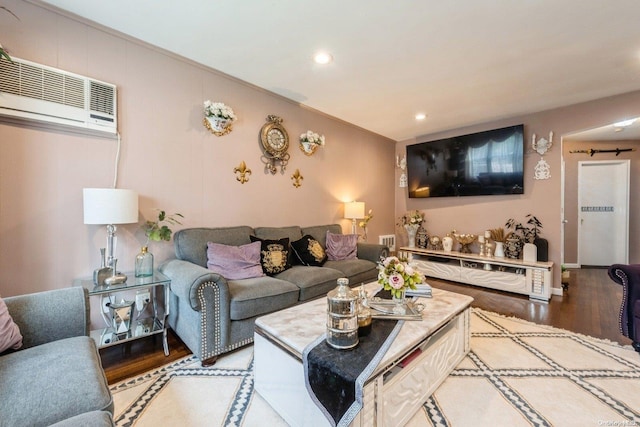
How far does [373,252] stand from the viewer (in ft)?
11.1

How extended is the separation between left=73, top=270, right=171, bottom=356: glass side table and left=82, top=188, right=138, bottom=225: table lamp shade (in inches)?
17.9

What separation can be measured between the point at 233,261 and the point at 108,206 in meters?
1.00

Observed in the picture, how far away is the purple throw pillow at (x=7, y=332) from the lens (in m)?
1.14

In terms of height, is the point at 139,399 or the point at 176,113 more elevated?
the point at 176,113

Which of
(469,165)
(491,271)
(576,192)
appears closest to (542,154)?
(469,165)

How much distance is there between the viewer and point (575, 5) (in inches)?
70.2

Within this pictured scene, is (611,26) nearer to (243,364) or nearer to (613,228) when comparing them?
(243,364)

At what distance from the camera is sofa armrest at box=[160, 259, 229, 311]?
1793 millimetres

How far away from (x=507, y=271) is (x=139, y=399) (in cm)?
418

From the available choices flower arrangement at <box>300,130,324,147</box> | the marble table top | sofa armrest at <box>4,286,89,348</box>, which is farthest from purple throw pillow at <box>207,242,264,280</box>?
flower arrangement at <box>300,130,324,147</box>

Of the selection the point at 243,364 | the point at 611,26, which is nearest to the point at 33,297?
the point at 243,364

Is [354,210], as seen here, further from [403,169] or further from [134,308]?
[134,308]

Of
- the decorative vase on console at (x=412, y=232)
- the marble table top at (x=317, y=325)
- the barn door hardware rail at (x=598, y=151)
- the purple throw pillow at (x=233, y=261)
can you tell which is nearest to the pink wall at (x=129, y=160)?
the purple throw pillow at (x=233, y=261)

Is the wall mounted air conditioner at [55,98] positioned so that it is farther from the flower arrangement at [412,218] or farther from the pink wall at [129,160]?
the flower arrangement at [412,218]
